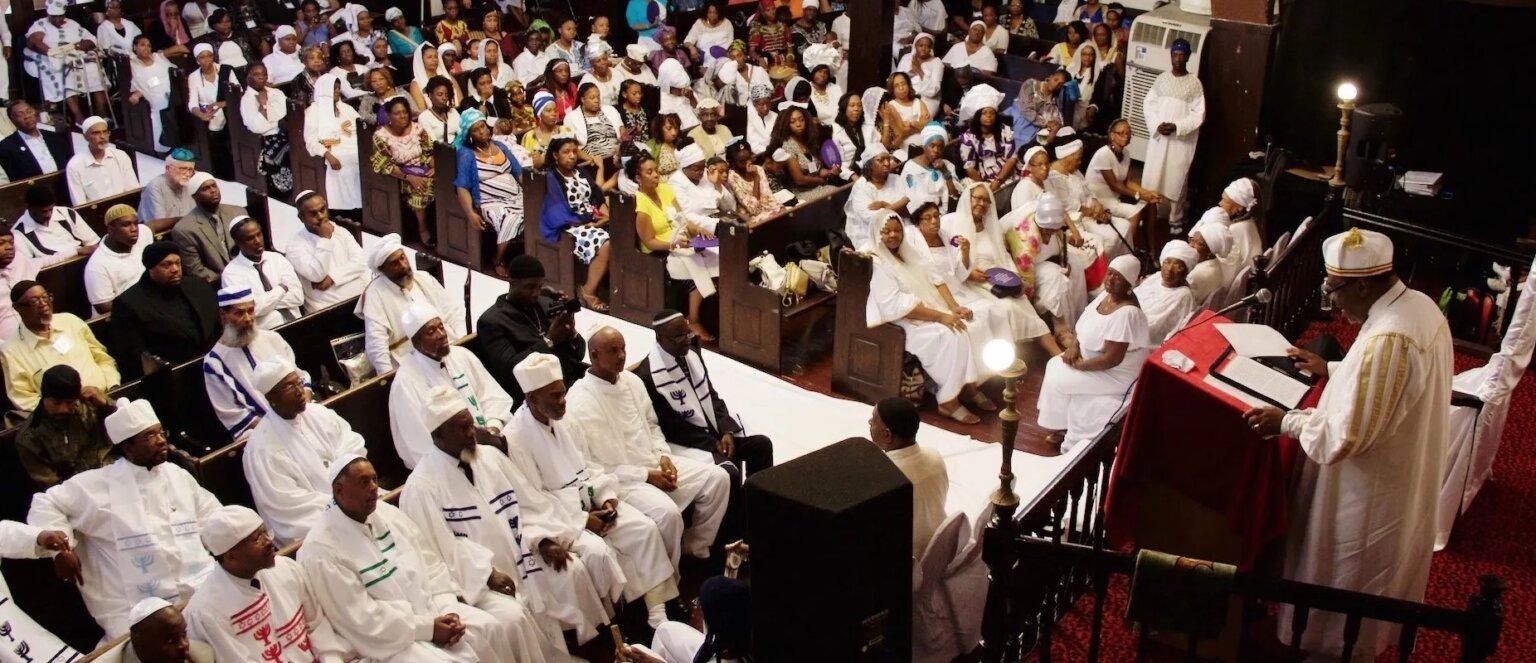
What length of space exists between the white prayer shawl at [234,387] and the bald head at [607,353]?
4.49 feet

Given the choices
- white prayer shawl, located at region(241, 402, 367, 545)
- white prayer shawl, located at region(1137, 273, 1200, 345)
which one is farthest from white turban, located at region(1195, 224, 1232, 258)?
white prayer shawl, located at region(241, 402, 367, 545)

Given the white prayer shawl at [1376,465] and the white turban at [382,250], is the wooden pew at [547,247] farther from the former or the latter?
the white prayer shawl at [1376,465]

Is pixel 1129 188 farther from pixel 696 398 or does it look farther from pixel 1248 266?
pixel 696 398

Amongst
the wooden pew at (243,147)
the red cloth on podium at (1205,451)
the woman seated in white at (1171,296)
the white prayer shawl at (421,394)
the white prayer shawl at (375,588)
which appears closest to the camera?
the red cloth on podium at (1205,451)

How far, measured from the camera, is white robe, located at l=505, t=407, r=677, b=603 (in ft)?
18.1

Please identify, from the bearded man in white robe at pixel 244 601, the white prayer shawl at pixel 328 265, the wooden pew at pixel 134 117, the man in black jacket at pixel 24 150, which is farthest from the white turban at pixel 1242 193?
→ the wooden pew at pixel 134 117

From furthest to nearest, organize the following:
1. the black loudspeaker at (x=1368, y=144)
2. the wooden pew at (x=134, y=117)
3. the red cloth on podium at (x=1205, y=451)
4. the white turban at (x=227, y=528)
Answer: the wooden pew at (x=134, y=117), the black loudspeaker at (x=1368, y=144), the red cloth on podium at (x=1205, y=451), the white turban at (x=227, y=528)

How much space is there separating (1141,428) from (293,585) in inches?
112

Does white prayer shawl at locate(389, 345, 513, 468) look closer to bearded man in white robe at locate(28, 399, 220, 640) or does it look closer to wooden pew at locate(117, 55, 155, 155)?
bearded man in white robe at locate(28, 399, 220, 640)

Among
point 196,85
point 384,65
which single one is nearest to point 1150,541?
point 384,65

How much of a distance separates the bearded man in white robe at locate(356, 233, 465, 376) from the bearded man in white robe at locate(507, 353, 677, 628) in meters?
1.55

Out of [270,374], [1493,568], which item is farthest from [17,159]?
[1493,568]

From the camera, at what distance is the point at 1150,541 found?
4742mm

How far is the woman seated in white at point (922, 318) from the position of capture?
746 centimetres
